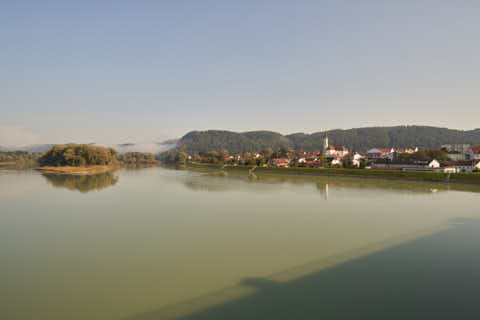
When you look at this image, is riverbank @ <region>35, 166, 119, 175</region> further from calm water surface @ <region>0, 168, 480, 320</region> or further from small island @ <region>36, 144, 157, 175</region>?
calm water surface @ <region>0, 168, 480, 320</region>

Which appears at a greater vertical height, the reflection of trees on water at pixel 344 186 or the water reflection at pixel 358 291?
the water reflection at pixel 358 291

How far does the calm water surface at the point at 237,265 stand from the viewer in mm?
5895

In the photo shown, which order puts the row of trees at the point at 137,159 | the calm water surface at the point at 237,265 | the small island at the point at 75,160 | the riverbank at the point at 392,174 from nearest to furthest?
the calm water surface at the point at 237,265, the riverbank at the point at 392,174, the small island at the point at 75,160, the row of trees at the point at 137,159

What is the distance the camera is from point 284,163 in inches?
2857

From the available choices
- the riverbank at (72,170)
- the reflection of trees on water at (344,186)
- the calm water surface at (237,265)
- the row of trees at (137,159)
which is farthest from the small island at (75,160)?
the row of trees at (137,159)

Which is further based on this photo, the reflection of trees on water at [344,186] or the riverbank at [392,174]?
the riverbank at [392,174]

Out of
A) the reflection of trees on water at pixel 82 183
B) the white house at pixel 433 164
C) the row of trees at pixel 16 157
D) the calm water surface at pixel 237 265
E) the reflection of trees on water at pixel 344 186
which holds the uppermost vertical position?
the row of trees at pixel 16 157

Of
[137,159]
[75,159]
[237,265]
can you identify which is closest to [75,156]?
[75,159]

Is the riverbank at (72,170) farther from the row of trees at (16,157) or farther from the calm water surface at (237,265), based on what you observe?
the row of trees at (16,157)

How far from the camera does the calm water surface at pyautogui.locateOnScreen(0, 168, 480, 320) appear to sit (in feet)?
19.3

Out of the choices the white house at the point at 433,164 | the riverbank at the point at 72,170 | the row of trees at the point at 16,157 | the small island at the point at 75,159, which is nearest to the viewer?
the white house at the point at 433,164

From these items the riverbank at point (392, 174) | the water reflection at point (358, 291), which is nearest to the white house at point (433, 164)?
the riverbank at point (392, 174)

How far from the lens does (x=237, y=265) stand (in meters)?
8.25

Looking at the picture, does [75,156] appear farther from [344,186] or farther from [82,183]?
[344,186]
